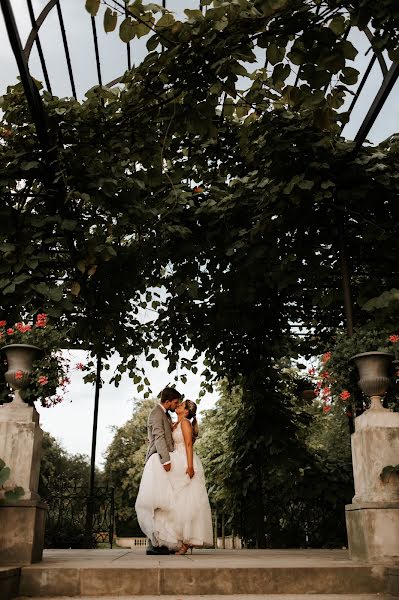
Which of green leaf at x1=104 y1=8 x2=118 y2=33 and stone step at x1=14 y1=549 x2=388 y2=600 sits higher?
green leaf at x1=104 y1=8 x2=118 y2=33

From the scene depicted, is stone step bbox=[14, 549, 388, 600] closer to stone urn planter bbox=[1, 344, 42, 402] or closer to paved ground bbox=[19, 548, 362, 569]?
paved ground bbox=[19, 548, 362, 569]

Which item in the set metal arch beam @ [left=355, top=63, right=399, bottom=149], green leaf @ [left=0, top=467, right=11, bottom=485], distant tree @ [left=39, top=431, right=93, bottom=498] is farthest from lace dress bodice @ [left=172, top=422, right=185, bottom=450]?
distant tree @ [left=39, top=431, right=93, bottom=498]

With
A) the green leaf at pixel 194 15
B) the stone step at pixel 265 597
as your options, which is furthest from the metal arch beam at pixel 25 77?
the stone step at pixel 265 597

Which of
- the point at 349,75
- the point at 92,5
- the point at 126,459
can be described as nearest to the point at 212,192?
the point at 349,75

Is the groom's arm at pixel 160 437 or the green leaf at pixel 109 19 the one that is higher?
the green leaf at pixel 109 19

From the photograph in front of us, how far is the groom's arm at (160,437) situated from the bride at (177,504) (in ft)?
0.24

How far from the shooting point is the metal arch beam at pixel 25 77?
340 centimetres

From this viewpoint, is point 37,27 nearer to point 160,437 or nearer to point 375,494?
point 160,437

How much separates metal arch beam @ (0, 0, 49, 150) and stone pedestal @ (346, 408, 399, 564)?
142 inches

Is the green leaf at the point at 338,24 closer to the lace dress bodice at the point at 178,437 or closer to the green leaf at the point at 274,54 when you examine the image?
the green leaf at the point at 274,54

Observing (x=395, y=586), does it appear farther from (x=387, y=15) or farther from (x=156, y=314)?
(x=156, y=314)

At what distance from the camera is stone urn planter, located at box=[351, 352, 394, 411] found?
13.7 feet

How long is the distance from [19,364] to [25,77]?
2.22 m

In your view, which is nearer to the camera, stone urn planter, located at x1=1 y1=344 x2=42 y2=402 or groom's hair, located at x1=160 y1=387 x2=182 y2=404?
stone urn planter, located at x1=1 y1=344 x2=42 y2=402
